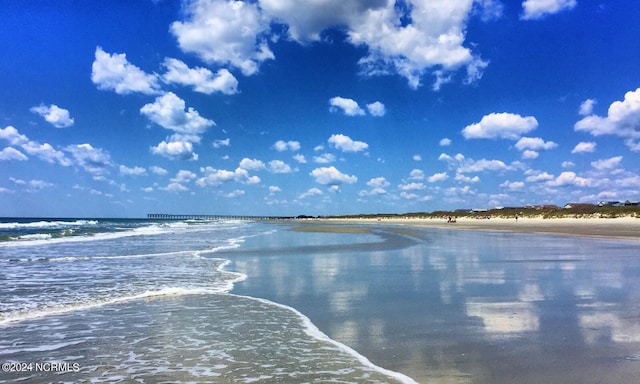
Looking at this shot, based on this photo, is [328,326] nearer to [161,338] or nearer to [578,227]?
[161,338]

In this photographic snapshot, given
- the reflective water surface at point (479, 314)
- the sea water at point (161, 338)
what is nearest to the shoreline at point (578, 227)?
the reflective water surface at point (479, 314)

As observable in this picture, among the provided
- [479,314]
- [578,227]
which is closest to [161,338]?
[479,314]

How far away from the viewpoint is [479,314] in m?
8.60

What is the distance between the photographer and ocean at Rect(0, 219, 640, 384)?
18.8ft

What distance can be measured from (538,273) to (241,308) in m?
9.83

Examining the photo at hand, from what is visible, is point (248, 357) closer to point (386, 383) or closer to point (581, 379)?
point (386, 383)

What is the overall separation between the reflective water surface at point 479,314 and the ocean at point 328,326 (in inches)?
1.4

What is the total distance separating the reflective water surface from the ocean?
0.03m

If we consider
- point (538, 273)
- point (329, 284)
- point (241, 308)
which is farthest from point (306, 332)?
point (538, 273)

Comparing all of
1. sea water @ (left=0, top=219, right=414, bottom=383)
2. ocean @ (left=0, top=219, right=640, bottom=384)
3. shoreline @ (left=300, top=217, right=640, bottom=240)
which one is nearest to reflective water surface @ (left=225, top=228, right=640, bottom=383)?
ocean @ (left=0, top=219, right=640, bottom=384)

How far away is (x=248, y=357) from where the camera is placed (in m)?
6.41

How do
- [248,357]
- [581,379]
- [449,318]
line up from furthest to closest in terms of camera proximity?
[449,318]
[248,357]
[581,379]

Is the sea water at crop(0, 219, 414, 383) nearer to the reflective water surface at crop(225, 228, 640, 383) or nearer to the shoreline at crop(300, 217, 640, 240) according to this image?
the reflective water surface at crop(225, 228, 640, 383)

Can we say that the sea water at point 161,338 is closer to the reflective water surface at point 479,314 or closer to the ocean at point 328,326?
the ocean at point 328,326
